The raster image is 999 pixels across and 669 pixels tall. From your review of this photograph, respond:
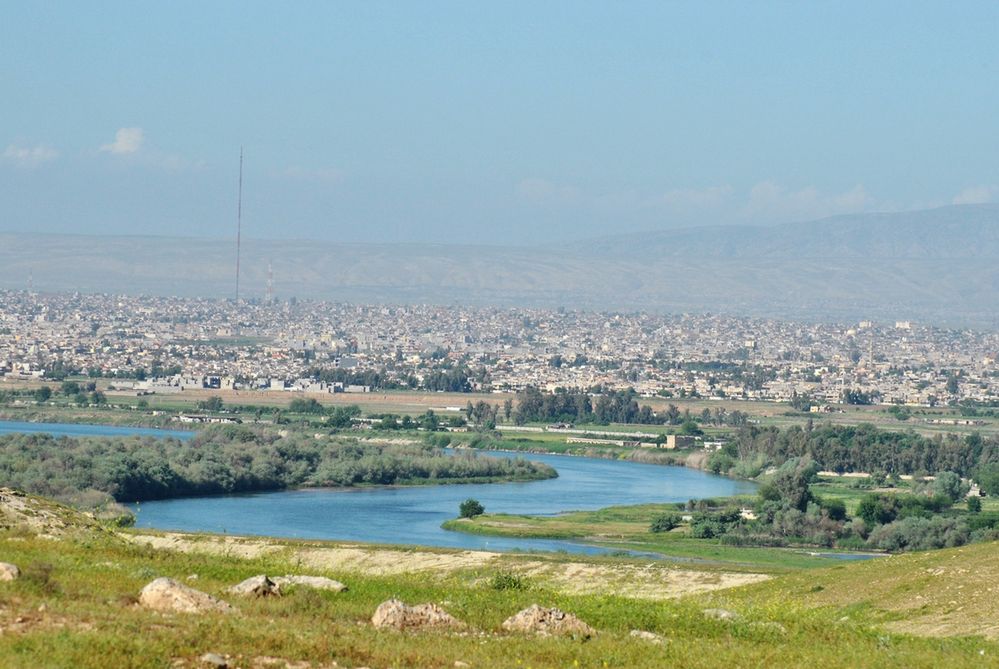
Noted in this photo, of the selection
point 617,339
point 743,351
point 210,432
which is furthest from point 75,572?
point 617,339

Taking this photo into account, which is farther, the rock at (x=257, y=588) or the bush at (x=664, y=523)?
the bush at (x=664, y=523)

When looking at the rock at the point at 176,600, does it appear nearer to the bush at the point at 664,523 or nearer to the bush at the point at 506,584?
the bush at the point at 506,584

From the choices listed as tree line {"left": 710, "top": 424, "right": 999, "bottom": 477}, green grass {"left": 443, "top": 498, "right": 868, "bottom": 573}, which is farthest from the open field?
green grass {"left": 443, "top": 498, "right": 868, "bottom": 573}

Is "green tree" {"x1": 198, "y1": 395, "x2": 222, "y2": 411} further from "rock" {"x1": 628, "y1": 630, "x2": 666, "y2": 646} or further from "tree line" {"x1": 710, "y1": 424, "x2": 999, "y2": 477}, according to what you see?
"rock" {"x1": 628, "y1": 630, "x2": 666, "y2": 646}

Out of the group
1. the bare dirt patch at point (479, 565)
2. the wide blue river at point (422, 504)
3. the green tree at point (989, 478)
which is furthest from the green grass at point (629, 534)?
the green tree at point (989, 478)

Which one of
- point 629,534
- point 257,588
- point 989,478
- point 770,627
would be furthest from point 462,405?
point 257,588
